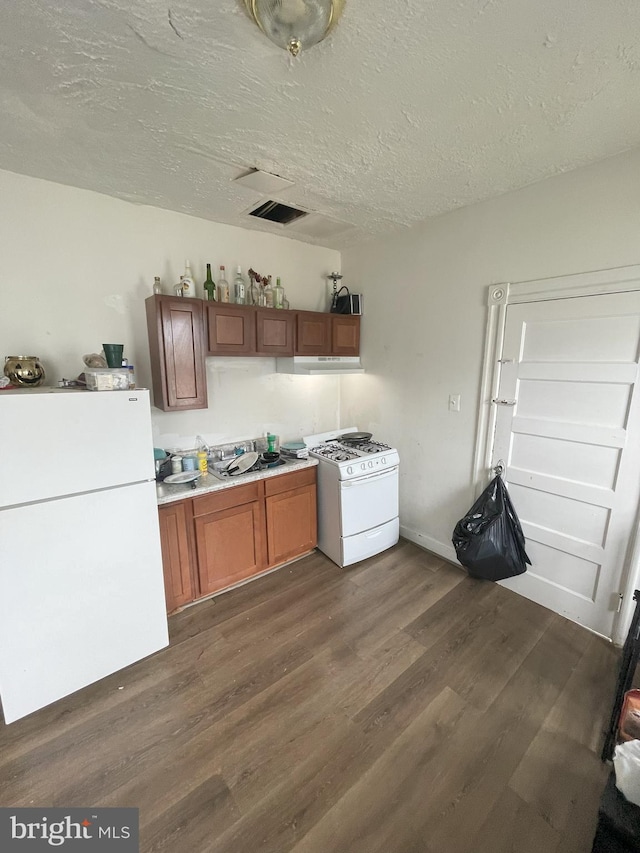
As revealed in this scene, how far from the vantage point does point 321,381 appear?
11.1 ft

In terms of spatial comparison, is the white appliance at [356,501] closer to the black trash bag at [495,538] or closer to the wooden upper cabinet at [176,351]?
the black trash bag at [495,538]

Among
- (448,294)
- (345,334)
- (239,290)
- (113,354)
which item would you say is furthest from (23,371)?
(448,294)

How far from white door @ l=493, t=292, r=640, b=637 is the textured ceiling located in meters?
0.87

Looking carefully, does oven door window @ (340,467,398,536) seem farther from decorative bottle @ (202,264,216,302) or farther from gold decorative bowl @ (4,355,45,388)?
gold decorative bowl @ (4,355,45,388)

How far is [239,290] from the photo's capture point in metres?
2.56

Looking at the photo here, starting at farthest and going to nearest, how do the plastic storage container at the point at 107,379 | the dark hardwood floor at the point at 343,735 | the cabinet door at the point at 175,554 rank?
the cabinet door at the point at 175,554 → the plastic storage container at the point at 107,379 → the dark hardwood floor at the point at 343,735

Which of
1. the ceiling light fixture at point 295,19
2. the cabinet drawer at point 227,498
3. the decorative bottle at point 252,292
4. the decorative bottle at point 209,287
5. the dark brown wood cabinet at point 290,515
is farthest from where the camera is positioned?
the decorative bottle at point 252,292

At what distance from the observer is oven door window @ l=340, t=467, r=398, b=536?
8.46 feet

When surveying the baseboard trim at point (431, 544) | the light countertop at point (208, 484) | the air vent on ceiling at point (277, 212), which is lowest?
the baseboard trim at point (431, 544)

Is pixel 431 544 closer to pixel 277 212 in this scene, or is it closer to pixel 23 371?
pixel 277 212

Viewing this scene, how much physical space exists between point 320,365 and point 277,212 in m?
1.18

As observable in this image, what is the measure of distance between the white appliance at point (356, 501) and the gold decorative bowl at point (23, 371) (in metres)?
1.84

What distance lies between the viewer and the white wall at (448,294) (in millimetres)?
1830

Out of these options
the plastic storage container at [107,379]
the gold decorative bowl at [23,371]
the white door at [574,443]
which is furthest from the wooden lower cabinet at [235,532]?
the white door at [574,443]
